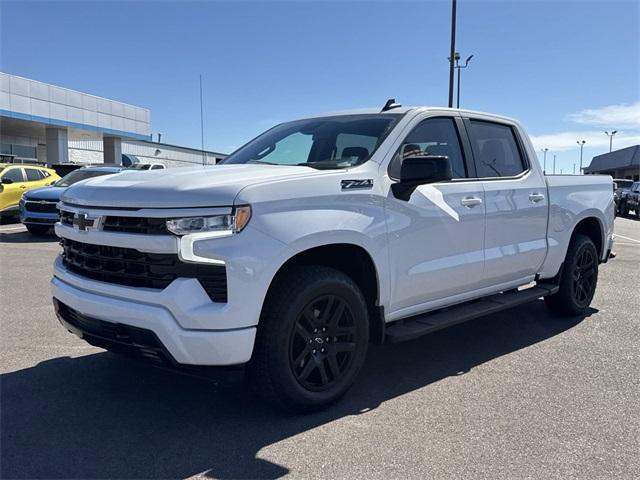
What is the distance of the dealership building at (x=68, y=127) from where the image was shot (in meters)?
31.6

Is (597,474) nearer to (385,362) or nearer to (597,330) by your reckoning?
(385,362)

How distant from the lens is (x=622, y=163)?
64438 mm

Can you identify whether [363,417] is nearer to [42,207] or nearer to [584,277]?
[584,277]

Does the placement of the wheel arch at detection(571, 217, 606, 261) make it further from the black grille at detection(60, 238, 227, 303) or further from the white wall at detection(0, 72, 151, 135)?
the white wall at detection(0, 72, 151, 135)

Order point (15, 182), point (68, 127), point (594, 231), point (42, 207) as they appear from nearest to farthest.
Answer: point (594, 231) < point (42, 207) < point (15, 182) < point (68, 127)

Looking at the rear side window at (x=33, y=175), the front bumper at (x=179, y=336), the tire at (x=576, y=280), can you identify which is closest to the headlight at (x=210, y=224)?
the front bumper at (x=179, y=336)

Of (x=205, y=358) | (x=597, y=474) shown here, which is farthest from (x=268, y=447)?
(x=597, y=474)

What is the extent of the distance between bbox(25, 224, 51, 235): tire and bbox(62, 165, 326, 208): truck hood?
32.9ft

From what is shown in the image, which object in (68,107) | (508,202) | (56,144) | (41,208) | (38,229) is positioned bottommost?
(38,229)

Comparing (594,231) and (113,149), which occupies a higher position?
(113,149)

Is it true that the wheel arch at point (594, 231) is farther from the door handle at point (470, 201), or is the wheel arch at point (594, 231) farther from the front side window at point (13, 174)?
the front side window at point (13, 174)

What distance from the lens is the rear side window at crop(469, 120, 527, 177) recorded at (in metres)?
4.91

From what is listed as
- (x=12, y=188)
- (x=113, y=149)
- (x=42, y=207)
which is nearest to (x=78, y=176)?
(x=42, y=207)

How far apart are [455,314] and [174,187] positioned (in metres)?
2.46
